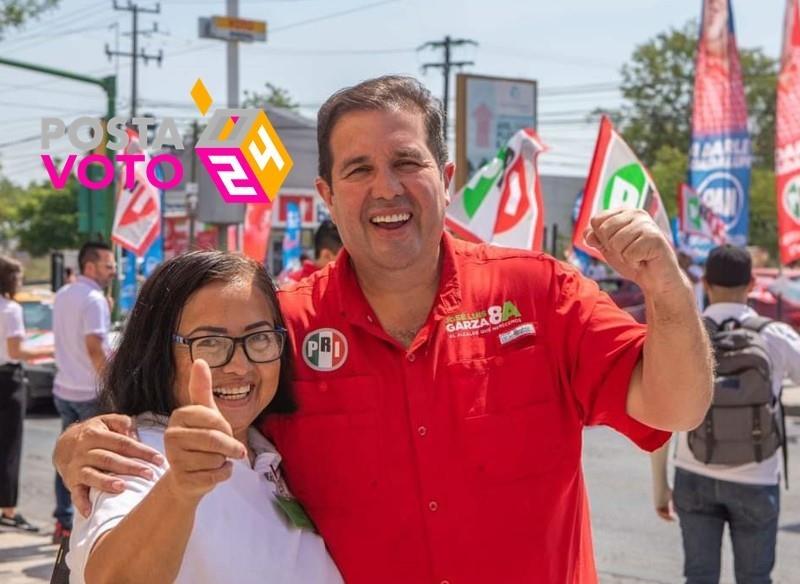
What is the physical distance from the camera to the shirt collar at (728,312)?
5055mm

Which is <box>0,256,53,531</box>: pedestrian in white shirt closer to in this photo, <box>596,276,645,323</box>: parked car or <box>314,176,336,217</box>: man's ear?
<box>314,176,336,217</box>: man's ear

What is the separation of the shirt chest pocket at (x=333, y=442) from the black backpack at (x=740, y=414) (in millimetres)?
2826

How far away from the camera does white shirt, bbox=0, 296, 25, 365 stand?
7605 millimetres

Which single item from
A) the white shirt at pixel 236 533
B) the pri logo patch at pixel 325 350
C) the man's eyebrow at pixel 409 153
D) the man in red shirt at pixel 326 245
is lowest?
the white shirt at pixel 236 533

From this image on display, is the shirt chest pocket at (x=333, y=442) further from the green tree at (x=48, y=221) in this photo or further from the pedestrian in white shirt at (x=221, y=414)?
Result: the green tree at (x=48, y=221)

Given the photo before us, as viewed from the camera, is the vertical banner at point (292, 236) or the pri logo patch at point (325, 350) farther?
the vertical banner at point (292, 236)

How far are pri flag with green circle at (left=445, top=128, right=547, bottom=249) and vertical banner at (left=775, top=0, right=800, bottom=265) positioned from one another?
→ 343 centimetres

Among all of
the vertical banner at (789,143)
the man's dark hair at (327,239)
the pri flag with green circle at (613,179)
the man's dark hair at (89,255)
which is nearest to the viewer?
the pri flag with green circle at (613,179)

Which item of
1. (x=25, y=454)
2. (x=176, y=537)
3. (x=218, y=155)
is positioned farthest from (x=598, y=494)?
(x=176, y=537)

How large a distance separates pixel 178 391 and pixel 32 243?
6581cm

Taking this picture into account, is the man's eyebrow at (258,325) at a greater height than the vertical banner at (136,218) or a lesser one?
lesser

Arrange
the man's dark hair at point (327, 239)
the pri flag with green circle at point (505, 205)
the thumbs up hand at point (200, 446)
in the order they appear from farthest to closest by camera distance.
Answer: the pri flag with green circle at point (505, 205) → the man's dark hair at point (327, 239) → the thumbs up hand at point (200, 446)

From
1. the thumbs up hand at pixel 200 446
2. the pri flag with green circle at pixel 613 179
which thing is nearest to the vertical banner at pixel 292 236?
→ the pri flag with green circle at pixel 613 179

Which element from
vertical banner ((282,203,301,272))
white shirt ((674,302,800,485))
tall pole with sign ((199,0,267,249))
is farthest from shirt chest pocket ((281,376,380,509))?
vertical banner ((282,203,301,272))
